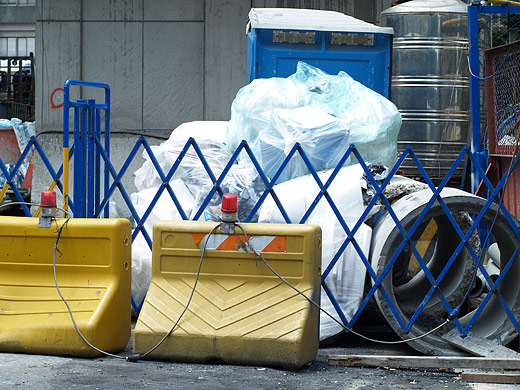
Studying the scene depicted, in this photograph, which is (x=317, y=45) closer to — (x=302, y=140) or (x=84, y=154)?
(x=302, y=140)

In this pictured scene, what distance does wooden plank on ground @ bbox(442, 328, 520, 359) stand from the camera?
523 centimetres

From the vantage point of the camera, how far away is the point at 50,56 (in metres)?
10.9

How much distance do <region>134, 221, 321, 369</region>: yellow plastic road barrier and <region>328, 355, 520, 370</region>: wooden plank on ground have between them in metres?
0.24

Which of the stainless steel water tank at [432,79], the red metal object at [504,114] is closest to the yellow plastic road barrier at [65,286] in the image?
the red metal object at [504,114]

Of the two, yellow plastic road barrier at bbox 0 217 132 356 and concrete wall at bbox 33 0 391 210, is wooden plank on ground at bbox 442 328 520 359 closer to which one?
yellow plastic road barrier at bbox 0 217 132 356

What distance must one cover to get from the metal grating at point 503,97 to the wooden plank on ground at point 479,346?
5.66ft

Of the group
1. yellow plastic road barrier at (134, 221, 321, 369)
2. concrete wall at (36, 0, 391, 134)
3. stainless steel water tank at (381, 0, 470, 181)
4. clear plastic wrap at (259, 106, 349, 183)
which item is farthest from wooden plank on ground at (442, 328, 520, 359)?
concrete wall at (36, 0, 391, 134)

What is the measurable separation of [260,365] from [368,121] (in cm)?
267

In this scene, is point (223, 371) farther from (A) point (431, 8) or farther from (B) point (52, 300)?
(A) point (431, 8)

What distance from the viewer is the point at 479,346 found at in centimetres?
540

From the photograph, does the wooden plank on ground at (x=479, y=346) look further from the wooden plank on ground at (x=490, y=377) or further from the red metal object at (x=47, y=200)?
the red metal object at (x=47, y=200)

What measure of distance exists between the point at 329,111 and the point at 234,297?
230 centimetres

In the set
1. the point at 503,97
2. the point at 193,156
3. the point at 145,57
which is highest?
the point at 145,57

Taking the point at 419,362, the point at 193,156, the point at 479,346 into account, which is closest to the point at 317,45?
the point at 193,156
